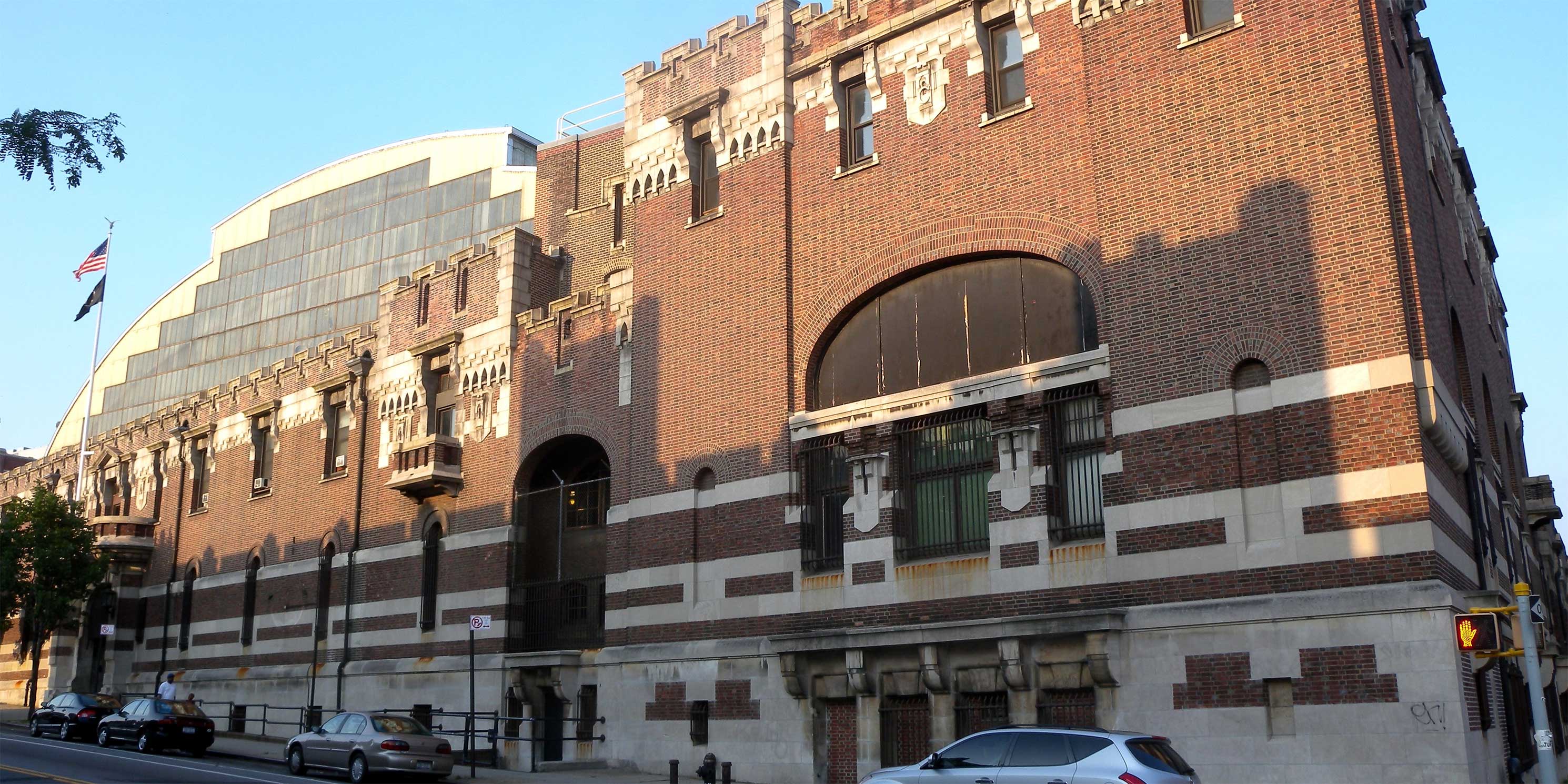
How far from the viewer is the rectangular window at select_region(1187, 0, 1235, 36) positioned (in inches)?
856

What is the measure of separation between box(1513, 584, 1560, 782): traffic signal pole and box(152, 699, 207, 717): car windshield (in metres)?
28.8

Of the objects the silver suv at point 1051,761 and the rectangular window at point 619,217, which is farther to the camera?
the rectangular window at point 619,217

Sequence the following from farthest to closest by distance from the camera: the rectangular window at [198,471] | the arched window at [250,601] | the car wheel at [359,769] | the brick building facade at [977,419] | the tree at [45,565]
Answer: the rectangular window at [198,471]
the tree at [45,565]
the arched window at [250,601]
the car wheel at [359,769]
the brick building facade at [977,419]

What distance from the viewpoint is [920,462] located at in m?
24.5

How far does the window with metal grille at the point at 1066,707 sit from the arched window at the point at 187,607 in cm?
3368

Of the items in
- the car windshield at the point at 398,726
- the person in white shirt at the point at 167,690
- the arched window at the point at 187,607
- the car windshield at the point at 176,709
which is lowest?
the car windshield at the point at 398,726

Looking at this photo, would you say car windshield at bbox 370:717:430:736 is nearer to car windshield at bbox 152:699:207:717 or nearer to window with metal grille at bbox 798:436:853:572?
window with metal grille at bbox 798:436:853:572

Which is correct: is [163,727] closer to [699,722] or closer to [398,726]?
[398,726]

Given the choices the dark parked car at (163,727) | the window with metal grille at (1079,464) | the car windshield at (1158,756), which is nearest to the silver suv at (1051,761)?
the car windshield at (1158,756)

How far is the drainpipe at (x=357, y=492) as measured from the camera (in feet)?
120

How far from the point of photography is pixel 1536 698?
14969mm

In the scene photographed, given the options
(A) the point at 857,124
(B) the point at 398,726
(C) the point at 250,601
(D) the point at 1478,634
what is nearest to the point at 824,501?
(A) the point at 857,124

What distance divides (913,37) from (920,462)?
8.46 m

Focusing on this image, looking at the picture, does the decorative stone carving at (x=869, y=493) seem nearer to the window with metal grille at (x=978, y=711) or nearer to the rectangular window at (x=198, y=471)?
the window with metal grille at (x=978, y=711)
